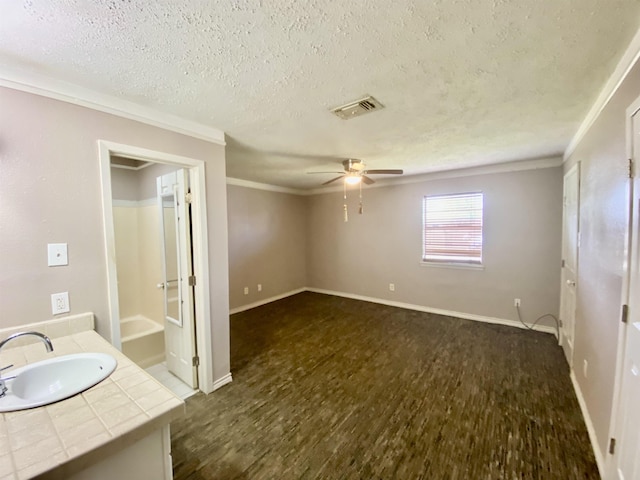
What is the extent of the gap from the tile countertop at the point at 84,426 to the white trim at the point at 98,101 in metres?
1.63

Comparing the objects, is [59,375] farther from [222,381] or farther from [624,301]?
[624,301]

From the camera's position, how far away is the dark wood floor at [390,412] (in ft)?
5.51

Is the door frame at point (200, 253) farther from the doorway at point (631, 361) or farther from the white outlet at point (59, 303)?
the doorway at point (631, 361)

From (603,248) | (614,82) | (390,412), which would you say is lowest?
(390,412)

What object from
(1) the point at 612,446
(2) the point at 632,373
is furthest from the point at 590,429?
(2) the point at 632,373

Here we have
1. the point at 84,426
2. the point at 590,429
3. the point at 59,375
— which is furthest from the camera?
the point at 590,429

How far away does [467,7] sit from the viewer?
1.07m

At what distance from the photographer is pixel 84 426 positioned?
0.86 meters

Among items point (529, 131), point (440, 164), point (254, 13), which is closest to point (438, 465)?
point (254, 13)

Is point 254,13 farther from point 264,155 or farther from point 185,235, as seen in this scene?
point 264,155

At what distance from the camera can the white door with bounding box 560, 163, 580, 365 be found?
2.56 metres

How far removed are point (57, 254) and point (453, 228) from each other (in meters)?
4.63

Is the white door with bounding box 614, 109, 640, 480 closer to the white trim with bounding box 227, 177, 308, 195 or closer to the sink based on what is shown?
the sink

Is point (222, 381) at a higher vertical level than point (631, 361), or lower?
lower
